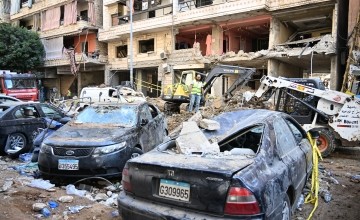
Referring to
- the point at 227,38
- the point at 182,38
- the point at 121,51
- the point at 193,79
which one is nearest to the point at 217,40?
the point at 227,38

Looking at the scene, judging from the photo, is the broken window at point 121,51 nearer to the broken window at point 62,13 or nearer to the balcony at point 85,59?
the balcony at point 85,59

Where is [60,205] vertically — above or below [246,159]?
below

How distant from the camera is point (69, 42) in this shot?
3528 cm

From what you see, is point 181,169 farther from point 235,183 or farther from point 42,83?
point 42,83

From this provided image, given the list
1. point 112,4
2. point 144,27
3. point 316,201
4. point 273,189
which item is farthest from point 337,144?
point 112,4

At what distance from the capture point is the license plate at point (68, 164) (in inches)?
223

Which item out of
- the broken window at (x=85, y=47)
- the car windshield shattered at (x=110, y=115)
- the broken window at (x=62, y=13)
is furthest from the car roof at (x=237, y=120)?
the broken window at (x=62, y=13)

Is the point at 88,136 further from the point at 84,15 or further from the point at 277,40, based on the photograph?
the point at 84,15

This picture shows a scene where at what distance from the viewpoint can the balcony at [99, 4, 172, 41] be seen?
83.4 feet

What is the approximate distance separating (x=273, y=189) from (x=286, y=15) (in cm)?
1943

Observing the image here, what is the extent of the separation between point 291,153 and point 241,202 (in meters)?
1.54

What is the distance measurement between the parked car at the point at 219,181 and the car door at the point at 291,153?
0.01 metres

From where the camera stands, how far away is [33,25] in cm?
3772

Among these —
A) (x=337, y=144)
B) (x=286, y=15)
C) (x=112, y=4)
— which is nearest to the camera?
(x=337, y=144)
